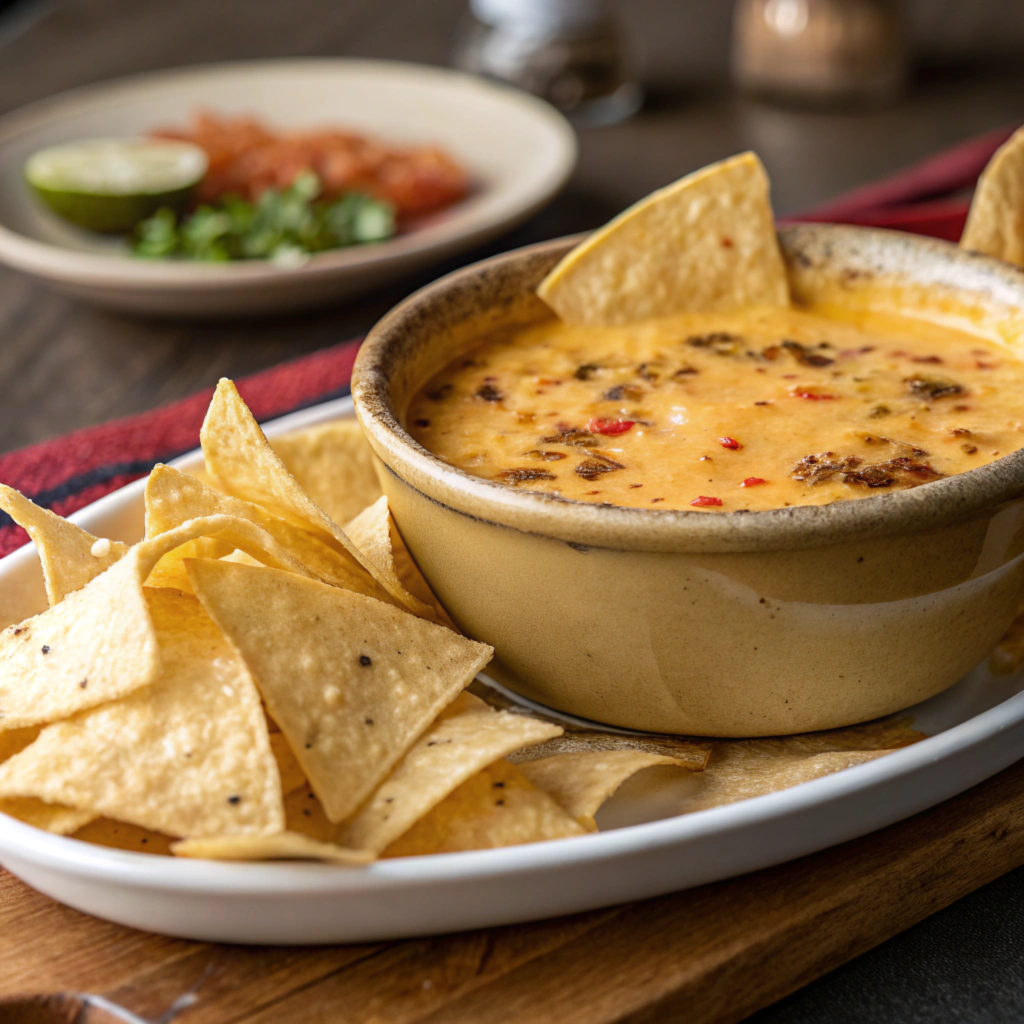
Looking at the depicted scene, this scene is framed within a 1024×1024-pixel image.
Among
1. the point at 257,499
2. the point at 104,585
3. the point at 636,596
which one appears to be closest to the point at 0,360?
the point at 257,499

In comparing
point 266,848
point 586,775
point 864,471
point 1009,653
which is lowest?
point 1009,653

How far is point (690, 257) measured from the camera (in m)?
2.05

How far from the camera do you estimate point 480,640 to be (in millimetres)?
1655

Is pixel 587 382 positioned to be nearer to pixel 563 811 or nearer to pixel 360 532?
pixel 360 532

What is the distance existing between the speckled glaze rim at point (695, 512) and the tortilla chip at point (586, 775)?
231 millimetres

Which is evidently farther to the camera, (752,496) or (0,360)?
(0,360)

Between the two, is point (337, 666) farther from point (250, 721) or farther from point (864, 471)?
point (864, 471)

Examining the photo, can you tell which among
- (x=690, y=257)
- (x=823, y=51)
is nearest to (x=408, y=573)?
(x=690, y=257)

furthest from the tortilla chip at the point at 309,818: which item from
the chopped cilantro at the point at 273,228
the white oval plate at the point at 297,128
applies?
the chopped cilantro at the point at 273,228

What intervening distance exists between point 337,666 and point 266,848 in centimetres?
26

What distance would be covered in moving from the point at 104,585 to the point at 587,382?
739mm

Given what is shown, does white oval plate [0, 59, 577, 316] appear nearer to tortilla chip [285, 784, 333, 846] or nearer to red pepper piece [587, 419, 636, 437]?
red pepper piece [587, 419, 636, 437]

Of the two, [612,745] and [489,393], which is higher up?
[489,393]

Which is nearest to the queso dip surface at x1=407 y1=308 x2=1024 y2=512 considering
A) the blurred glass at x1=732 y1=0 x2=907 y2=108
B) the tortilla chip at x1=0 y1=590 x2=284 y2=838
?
the tortilla chip at x1=0 y1=590 x2=284 y2=838
